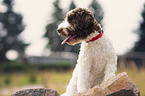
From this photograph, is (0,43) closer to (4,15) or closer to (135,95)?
(4,15)

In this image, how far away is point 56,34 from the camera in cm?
2227

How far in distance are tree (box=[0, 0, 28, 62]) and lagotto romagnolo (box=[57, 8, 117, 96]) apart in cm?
1687

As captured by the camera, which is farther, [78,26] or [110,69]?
[110,69]

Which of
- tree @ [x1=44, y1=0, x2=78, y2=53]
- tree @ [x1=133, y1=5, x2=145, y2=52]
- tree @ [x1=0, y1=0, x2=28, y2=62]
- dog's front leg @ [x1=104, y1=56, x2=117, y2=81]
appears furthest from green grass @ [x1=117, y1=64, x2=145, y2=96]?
tree @ [x1=44, y1=0, x2=78, y2=53]

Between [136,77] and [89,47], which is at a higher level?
[89,47]

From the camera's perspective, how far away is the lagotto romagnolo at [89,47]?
6.57 feet

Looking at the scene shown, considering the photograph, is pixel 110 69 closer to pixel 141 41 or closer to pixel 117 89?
pixel 117 89

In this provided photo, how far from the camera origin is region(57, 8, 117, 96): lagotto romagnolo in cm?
200

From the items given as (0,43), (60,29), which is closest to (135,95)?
(60,29)

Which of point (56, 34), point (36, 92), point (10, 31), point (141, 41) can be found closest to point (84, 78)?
point (36, 92)

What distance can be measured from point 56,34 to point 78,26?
20434 millimetres

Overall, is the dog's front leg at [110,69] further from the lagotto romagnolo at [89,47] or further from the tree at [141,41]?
the tree at [141,41]

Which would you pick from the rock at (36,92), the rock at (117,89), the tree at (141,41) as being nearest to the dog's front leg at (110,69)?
the rock at (117,89)

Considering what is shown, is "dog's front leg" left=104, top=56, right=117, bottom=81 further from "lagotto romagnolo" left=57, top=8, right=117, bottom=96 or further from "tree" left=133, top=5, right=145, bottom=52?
"tree" left=133, top=5, right=145, bottom=52
